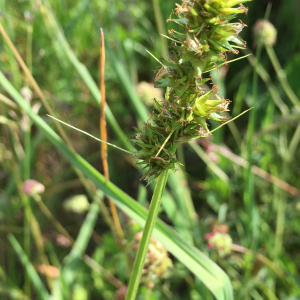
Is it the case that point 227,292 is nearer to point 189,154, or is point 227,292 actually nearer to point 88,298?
point 88,298

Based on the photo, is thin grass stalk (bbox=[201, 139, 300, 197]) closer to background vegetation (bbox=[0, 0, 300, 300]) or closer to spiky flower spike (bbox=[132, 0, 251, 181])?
background vegetation (bbox=[0, 0, 300, 300])

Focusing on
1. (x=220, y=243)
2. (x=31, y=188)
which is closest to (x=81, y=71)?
(x=31, y=188)

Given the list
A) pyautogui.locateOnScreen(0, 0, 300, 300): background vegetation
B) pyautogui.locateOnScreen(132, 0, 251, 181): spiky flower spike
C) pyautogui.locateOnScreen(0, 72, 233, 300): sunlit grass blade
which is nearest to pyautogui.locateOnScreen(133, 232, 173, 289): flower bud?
pyautogui.locateOnScreen(0, 0, 300, 300): background vegetation

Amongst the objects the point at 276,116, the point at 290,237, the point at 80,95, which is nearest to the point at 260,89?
the point at 276,116

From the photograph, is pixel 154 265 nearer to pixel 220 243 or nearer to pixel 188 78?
pixel 220 243

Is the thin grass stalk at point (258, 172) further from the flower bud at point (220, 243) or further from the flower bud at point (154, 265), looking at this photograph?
the flower bud at point (154, 265)

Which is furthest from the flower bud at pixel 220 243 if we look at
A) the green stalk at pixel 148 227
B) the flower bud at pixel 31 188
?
the flower bud at pixel 31 188
